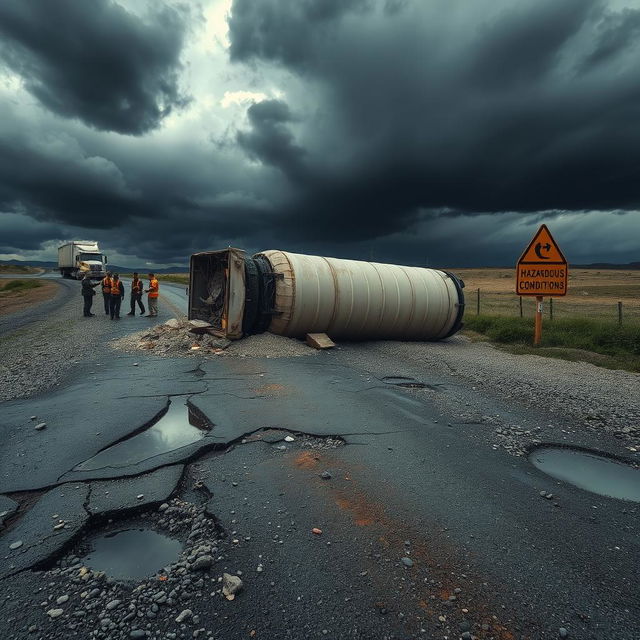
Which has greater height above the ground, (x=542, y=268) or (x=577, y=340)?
(x=542, y=268)

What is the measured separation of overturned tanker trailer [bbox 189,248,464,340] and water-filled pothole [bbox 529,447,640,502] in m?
6.86

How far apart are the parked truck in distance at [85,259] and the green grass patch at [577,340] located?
3530 cm

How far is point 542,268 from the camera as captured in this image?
10.8 meters

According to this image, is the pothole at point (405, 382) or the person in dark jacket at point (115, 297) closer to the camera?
the pothole at point (405, 382)

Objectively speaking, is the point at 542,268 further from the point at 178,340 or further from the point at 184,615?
the point at 184,615

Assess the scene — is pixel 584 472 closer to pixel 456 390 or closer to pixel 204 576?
pixel 456 390

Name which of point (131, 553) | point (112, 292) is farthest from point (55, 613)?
point (112, 292)

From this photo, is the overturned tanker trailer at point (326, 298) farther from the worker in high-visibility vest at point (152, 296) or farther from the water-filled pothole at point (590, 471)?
the water-filled pothole at point (590, 471)

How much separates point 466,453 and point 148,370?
231 inches

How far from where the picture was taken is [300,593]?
2.38m

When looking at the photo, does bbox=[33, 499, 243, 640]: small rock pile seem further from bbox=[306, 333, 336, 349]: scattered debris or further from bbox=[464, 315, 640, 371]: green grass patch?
bbox=[464, 315, 640, 371]: green grass patch

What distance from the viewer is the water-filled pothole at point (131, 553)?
2.63m

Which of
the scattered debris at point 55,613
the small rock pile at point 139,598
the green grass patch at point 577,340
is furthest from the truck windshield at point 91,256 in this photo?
the scattered debris at point 55,613

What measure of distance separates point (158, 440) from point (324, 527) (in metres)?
2.44
